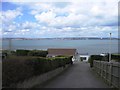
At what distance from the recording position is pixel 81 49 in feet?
446

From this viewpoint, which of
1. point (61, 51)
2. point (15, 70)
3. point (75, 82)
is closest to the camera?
point (15, 70)

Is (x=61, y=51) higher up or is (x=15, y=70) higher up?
(x=15, y=70)

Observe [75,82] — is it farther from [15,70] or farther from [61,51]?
[61,51]

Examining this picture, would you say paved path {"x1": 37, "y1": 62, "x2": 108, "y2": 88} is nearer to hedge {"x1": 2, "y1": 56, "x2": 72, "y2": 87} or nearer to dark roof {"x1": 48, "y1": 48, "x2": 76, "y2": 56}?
hedge {"x1": 2, "y1": 56, "x2": 72, "y2": 87}

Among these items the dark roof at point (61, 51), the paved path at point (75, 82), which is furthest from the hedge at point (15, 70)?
the dark roof at point (61, 51)

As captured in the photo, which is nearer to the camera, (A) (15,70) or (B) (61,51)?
(A) (15,70)

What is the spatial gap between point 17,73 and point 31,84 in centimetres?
340

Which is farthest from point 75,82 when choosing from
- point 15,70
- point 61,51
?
point 61,51

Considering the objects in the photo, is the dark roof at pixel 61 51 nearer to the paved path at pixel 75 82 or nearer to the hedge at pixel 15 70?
Answer: the paved path at pixel 75 82

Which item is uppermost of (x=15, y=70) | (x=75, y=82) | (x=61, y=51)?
(x=15, y=70)

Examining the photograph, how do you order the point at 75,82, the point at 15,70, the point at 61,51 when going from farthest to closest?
the point at 61,51
the point at 75,82
the point at 15,70

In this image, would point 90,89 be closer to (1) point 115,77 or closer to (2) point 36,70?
(1) point 115,77

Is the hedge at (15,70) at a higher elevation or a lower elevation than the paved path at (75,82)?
higher

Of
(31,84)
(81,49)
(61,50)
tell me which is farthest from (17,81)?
(81,49)
